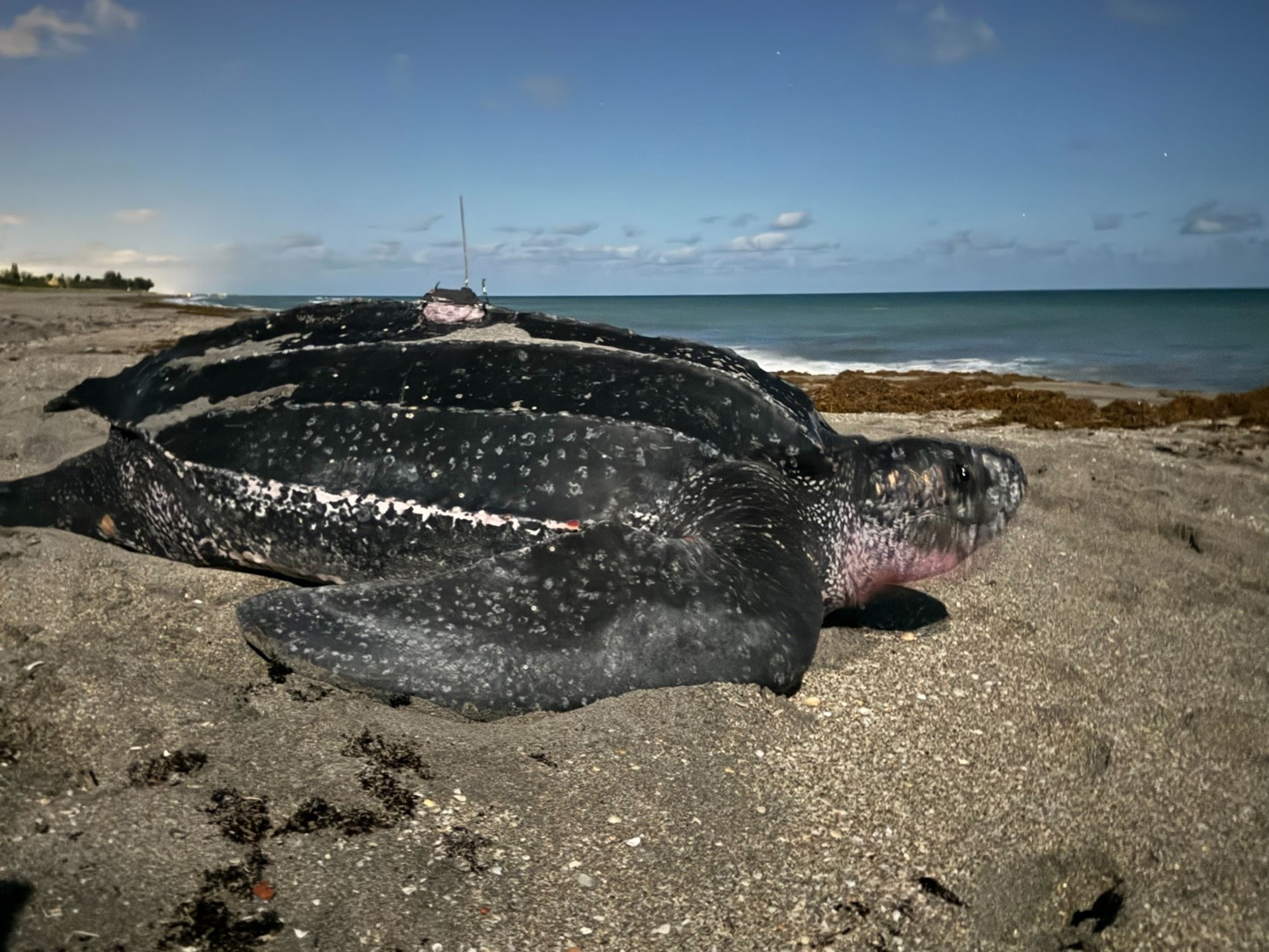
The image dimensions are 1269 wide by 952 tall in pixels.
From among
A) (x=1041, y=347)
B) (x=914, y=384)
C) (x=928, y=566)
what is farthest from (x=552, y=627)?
(x=1041, y=347)

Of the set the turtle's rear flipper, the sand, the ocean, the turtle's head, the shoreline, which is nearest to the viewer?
the sand

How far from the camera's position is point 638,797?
62.5 inches

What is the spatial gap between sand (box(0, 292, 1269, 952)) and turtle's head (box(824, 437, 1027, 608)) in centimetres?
26

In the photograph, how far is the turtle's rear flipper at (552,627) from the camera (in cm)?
187

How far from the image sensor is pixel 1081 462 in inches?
180

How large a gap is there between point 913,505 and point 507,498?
139cm

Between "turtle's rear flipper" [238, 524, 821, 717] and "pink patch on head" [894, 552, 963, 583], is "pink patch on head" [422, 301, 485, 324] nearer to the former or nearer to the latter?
"turtle's rear flipper" [238, 524, 821, 717]

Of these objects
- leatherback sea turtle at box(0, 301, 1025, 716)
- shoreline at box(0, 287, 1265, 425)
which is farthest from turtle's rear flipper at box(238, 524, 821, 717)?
shoreline at box(0, 287, 1265, 425)

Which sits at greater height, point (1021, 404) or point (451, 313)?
point (451, 313)

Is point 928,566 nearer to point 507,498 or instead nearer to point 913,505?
point 913,505

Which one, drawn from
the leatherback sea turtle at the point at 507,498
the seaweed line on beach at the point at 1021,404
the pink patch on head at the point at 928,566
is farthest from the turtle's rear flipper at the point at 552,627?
the seaweed line on beach at the point at 1021,404

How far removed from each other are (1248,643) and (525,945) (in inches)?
95.2

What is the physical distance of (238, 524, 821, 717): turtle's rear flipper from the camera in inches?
73.6

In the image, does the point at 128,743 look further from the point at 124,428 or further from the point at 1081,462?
the point at 1081,462
